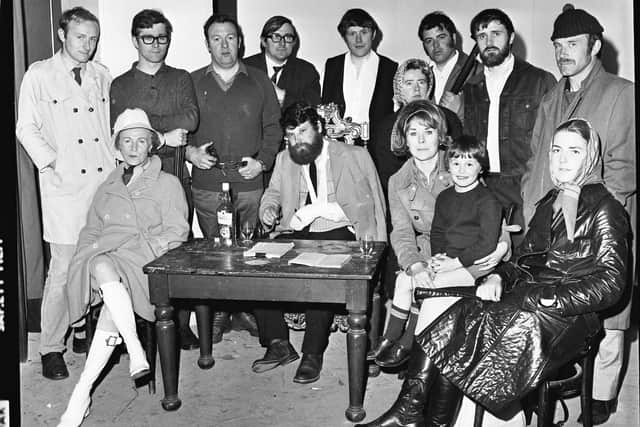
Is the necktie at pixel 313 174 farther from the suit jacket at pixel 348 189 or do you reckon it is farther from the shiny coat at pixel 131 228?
the shiny coat at pixel 131 228

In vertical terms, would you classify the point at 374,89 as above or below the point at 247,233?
above

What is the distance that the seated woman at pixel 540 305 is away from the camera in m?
3.37

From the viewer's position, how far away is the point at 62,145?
15.9 ft

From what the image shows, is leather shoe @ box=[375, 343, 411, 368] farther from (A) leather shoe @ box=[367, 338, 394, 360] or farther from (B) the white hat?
(B) the white hat

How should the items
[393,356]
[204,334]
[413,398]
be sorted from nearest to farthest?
1. [413,398]
2. [393,356]
3. [204,334]

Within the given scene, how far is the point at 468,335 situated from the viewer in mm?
3508

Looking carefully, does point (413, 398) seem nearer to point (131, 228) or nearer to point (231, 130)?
point (131, 228)

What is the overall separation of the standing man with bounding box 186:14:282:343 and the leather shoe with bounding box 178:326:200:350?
0.64 meters

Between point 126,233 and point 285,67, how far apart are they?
178cm

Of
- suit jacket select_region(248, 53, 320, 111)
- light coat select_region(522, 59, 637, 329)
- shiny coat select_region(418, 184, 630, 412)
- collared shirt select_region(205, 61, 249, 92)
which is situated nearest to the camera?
shiny coat select_region(418, 184, 630, 412)

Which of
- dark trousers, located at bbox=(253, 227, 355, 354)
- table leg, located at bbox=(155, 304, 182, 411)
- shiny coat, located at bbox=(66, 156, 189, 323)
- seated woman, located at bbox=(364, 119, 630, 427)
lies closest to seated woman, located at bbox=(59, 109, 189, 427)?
shiny coat, located at bbox=(66, 156, 189, 323)

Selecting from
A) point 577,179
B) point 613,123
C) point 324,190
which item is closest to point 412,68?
point 324,190

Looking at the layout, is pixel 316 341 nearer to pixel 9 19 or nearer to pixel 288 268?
pixel 288 268

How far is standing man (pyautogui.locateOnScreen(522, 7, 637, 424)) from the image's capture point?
4.03 meters
